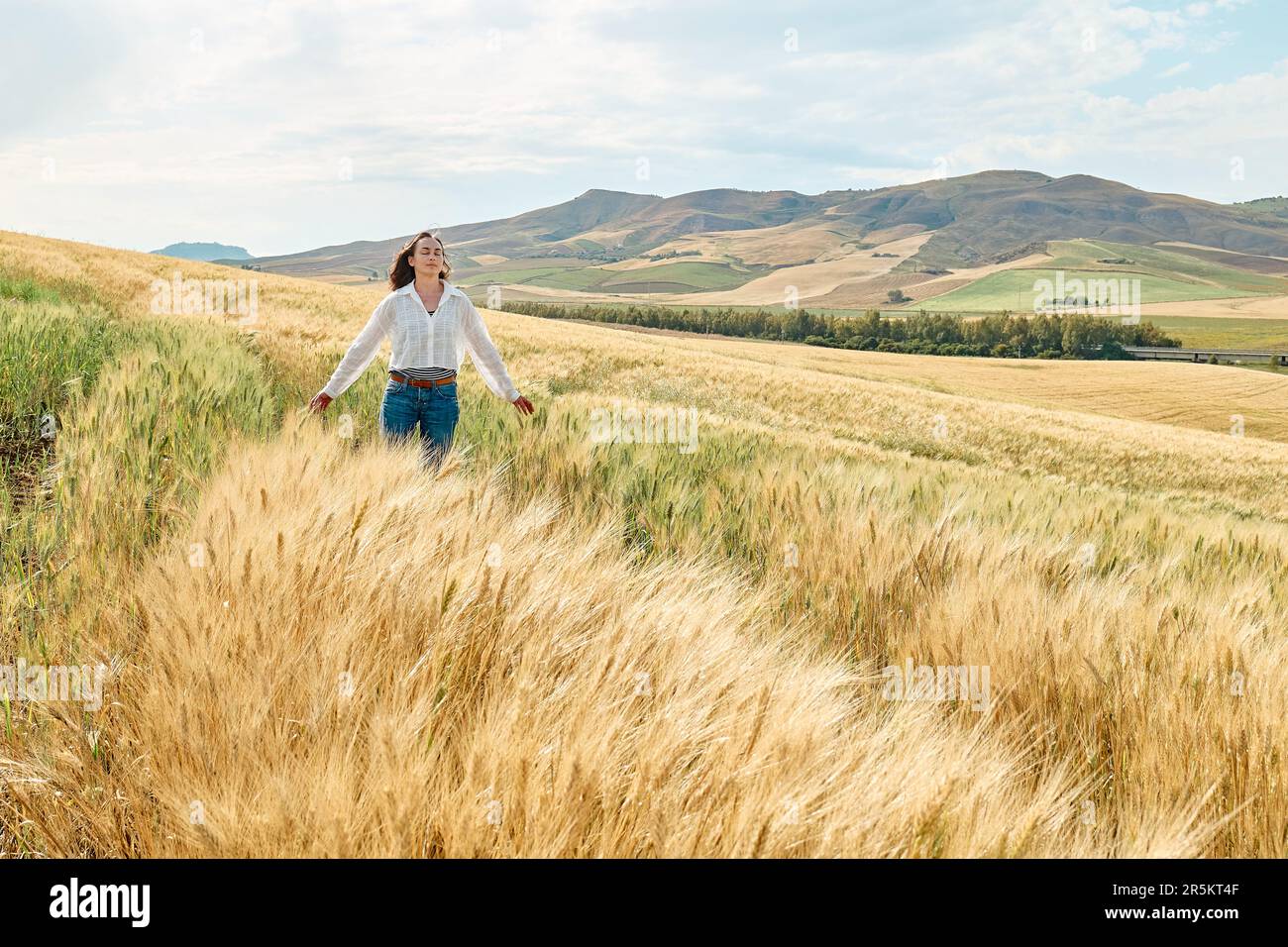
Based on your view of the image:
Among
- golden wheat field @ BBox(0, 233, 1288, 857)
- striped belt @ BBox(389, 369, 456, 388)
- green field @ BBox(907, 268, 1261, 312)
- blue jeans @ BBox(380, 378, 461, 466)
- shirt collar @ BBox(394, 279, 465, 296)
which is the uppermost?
green field @ BBox(907, 268, 1261, 312)

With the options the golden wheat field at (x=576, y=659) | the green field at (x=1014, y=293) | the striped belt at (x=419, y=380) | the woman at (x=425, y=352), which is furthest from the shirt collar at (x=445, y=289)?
the green field at (x=1014, y=293)

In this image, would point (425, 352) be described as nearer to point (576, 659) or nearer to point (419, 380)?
point (419, 380)

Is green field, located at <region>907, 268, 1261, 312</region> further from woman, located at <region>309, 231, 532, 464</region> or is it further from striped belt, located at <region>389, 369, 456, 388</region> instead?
striped belt, located at <region>389, 369, 456, 388</region>

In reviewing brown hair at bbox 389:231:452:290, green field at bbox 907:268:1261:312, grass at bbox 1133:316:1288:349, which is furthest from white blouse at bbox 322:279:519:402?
green field at bbox 907:268:1261:312

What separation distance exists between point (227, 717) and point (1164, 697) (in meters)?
2.20

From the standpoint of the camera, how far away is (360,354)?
15.8 ft

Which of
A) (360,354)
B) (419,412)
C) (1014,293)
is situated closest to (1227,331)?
(1014,293)

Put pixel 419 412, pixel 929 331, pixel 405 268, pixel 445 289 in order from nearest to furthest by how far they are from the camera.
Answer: pixel 419 412, pixel 445 289, pixel 405 268, pixel 929 331

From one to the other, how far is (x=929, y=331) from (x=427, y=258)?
107m

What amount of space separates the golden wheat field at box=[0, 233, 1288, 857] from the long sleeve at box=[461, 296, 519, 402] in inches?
27.7

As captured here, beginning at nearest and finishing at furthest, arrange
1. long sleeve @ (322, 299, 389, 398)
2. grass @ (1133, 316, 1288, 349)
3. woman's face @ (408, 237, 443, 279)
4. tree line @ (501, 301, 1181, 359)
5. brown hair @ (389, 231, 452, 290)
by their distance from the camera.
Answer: long sleeve @ (322, 299, 389, 398), woman's face @ (408, 237, 443, 279), brown hair @ (389, 231, 452, 290), tree line @ (501, 301, 1181, 359), grass @ (1133, 316, 1288, 349)

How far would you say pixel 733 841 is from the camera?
1.15 m

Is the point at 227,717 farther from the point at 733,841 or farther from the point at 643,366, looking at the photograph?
the point at 643,366

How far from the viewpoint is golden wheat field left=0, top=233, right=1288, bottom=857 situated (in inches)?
47.4
